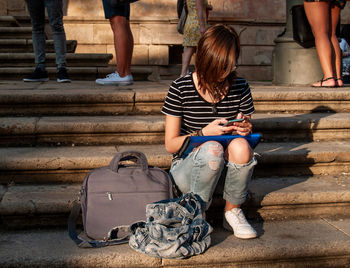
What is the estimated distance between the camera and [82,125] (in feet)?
12.2

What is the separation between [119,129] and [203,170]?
51.1 inches

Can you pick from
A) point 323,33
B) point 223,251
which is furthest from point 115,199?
point 323,33

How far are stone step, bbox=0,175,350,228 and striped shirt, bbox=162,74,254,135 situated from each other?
0.52 meters

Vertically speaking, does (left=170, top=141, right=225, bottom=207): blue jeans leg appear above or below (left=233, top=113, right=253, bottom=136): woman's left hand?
below

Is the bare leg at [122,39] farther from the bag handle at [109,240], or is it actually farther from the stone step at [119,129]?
the bag handle at [109,240]

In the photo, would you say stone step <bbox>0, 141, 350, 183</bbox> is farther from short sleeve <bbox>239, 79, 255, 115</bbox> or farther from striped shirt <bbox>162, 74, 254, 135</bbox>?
short sleeve <bbox>239, 79, 255, 115</bbox>

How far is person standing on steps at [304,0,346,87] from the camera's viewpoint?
5.32m

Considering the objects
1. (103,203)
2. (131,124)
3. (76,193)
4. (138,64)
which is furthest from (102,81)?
(138,64)

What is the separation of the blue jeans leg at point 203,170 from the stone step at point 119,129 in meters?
1.05

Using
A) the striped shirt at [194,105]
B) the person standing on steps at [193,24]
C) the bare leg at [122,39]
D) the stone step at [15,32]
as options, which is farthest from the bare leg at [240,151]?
the stone step at [15,32]

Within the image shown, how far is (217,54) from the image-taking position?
266 centimetres

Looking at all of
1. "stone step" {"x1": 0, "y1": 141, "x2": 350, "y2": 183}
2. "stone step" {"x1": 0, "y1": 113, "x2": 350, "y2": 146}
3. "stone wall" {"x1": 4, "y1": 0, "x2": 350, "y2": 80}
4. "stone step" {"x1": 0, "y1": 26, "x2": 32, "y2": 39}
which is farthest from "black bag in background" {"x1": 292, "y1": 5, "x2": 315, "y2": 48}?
"stone step" {"x1": 0, "y1": 26, "x2": 32, "y2": 39}

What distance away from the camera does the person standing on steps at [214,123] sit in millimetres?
2666

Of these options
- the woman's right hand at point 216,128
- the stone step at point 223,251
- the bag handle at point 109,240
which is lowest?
the stone step at point 223,251
